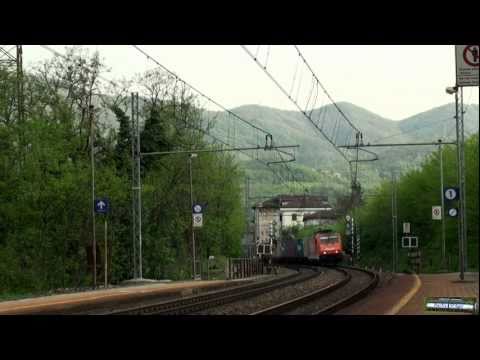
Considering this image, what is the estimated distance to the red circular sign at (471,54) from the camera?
8.23m

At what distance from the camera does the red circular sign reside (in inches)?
324

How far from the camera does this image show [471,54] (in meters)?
8.32

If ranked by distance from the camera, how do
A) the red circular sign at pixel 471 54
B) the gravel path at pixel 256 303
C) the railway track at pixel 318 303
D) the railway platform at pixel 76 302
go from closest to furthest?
1. the red circular sign at pixel 471 54
2. the railway platform at pixel 76 302
3. the railway track at pixel 318 303
4. the gravel path at pixel 256 303

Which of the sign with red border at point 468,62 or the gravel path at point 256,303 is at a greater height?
the sign with red border at point 468,62

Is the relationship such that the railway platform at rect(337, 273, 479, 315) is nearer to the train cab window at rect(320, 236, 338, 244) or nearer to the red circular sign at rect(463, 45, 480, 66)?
the red circular sign at rect(463, 45, 480, 66)

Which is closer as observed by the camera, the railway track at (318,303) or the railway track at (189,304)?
the railway track at (189,304)

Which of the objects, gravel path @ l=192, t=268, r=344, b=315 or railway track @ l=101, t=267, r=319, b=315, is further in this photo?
gravel path @ l=192, t=268, r=344, b=315

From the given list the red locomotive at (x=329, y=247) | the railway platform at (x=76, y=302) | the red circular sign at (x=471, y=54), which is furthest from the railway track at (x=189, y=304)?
the red locomotive at (x=329, y=247)

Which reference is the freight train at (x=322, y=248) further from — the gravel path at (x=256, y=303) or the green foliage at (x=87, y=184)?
the gravel path at (x=256, y=303)

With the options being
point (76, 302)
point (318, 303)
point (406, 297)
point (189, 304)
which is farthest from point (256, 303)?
point (76, 302)

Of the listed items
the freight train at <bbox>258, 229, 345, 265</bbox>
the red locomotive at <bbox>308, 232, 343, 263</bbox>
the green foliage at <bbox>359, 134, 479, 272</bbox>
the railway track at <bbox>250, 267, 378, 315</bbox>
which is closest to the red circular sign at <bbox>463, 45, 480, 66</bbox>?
the railway track at <bbox>250, 267, 378, 315</bbox>
